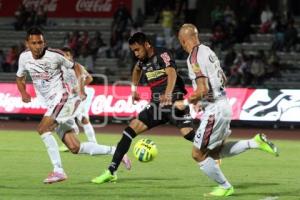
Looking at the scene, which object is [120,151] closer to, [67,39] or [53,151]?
[53,151]

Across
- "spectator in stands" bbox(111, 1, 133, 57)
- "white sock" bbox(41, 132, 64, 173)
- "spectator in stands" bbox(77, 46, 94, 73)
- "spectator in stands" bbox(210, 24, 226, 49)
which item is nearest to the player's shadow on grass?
"white sock" bbox(41, 132, 64, 173)

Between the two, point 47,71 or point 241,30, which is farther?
point 241,30

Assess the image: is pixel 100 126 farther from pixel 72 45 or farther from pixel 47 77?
pixel 47 77

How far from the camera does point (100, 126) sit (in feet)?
74.8

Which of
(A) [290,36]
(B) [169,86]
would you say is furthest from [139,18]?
(B) [169,86]

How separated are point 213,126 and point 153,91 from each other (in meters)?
2.00

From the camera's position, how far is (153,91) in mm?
11094

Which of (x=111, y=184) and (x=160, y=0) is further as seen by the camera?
(x=160, y=0)

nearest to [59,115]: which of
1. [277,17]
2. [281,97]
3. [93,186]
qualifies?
[93,186]

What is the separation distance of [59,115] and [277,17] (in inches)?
689

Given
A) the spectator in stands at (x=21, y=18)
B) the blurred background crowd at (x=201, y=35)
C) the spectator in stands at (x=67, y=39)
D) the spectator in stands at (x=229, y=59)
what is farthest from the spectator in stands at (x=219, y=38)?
the spectator in stands at (x=21, y=18)

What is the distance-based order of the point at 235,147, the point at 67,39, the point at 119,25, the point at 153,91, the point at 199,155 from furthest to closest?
the point at 67,39
the point at 119,25
the point at 153,91
the point at 235,147
the point at 199,155

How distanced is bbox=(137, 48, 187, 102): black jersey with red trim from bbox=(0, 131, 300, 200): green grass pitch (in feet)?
4.10

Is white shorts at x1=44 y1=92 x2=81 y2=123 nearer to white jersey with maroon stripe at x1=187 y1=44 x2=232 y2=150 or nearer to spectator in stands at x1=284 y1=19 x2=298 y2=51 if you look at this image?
white jersey with maroon stripe at x1=187 y1=44 x2=232 y2=150
